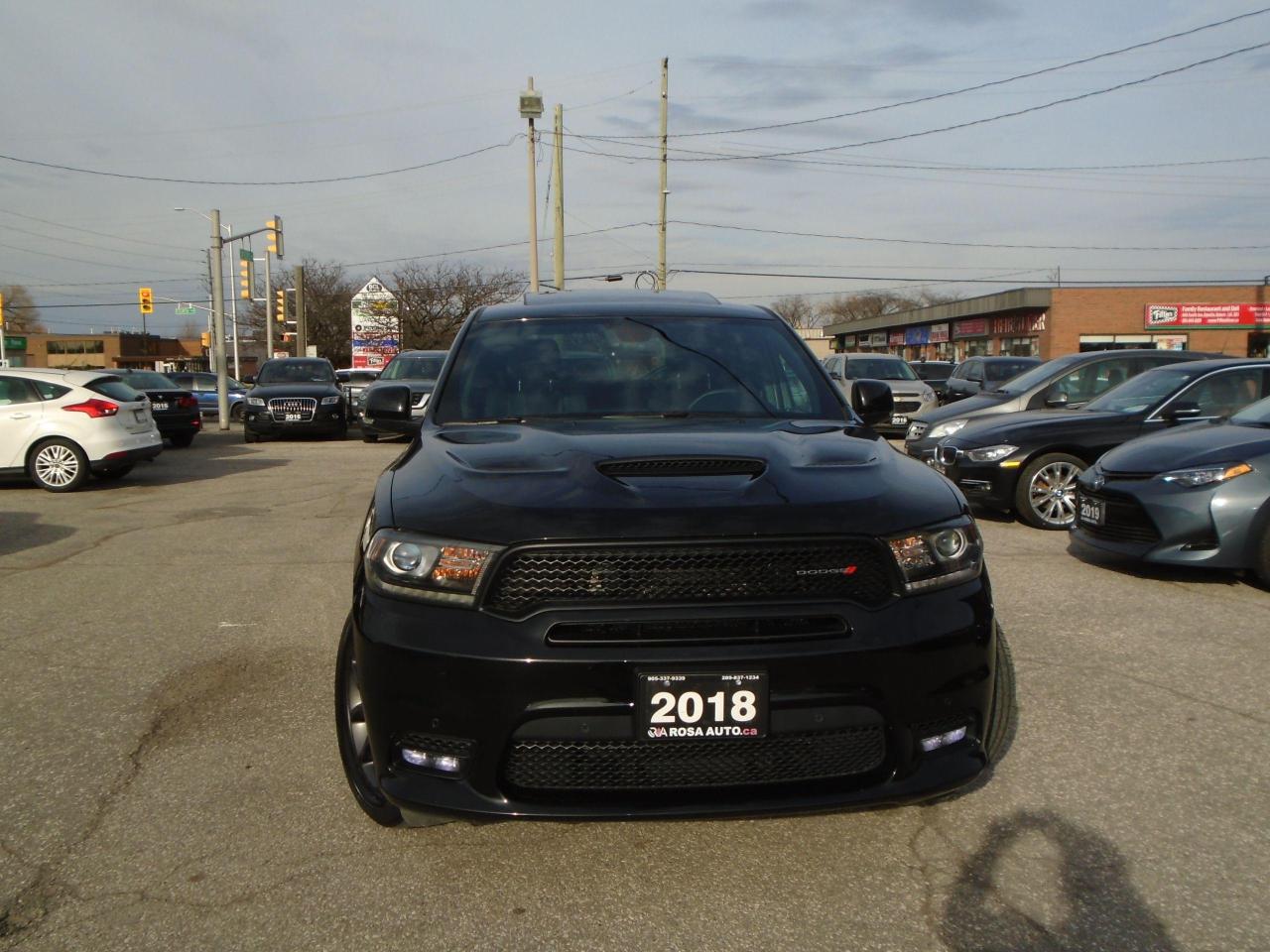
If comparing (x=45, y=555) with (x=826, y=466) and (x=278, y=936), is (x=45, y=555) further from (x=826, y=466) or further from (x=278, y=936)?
(x=826, y=466)

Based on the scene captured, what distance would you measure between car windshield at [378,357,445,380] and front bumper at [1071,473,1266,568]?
14771mm

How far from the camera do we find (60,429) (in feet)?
40.1

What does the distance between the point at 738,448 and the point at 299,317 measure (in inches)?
1827

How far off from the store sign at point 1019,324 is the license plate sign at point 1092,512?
45.5 m

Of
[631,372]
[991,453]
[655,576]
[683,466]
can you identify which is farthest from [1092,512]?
[655,576]

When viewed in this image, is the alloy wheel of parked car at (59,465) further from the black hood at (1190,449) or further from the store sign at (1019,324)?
the store sign at (1019,324)

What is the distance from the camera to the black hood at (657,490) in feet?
8.59

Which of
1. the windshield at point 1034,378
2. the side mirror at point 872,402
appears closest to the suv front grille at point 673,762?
the side mirror at point 872,402

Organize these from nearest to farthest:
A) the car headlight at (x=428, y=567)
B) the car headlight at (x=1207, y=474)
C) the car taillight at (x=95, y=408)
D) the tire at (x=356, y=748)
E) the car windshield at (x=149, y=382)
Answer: the car headlight at (x=428, y=567), the tire at (x=356, y=748), the car headlight at (x=1207, y=474), the car taillight at (x=95, y=408), the car windshield at (x=149, y=382)

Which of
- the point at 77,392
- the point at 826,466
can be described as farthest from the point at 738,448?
the point at 77,392

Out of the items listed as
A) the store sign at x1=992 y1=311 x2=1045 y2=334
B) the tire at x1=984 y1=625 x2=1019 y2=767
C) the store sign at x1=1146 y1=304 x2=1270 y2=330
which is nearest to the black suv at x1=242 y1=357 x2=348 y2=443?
the tire at x1=984 y1=625 x2=1019 y2=767

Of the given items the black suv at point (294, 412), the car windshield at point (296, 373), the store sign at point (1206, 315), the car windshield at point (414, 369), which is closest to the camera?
the black suv at point (294, 412)

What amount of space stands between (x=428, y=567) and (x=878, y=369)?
1880 centimetres

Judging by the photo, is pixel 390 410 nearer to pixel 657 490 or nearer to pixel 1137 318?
pixel 657 490
